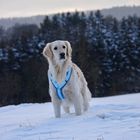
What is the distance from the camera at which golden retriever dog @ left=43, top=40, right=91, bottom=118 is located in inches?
371

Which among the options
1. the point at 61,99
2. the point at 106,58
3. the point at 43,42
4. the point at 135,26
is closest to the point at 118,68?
the point at 106,58

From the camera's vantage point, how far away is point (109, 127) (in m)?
7.21

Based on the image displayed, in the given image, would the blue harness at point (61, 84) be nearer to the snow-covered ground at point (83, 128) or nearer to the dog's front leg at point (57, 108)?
the dog's front leg at point (57, 108)

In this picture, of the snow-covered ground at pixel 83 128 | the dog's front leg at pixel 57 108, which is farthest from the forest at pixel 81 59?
the snow-covered ground at pixel 83 128

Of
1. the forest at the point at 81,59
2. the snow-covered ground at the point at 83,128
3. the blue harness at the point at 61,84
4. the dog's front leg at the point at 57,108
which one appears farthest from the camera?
the forest at the point at 81,59

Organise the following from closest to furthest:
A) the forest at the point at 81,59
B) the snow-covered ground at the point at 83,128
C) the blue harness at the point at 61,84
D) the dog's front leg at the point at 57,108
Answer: the snow-covered ground at the point at 83,128, the blue harness at the point at 61,84, the dog's front leg at the point at 57,108, the forest at the point at 81,59

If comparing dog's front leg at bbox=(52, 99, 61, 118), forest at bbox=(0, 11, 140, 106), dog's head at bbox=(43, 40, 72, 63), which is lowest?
forest at bbox=(0, 11, 140, 106)

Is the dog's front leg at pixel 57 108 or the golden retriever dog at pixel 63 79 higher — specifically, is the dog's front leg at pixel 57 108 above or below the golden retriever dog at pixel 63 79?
below

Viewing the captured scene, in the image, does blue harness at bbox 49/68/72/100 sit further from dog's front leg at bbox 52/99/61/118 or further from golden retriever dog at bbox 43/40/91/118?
dog's front leg at bbox 52/99/61/118

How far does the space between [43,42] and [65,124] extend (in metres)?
56.1

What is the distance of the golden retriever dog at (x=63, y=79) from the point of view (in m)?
9.41

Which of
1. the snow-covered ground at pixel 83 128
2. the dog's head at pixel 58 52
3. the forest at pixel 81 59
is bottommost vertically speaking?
the forest at pixel 81 59

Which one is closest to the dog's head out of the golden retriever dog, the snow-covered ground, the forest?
the golden retriever dog

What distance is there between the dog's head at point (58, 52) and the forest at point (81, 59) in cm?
3707
